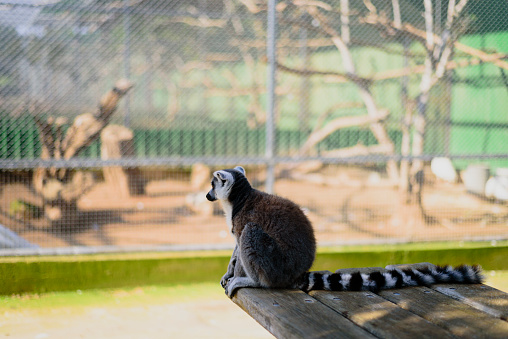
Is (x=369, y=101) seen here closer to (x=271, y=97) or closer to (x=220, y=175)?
(x=271, y=97)

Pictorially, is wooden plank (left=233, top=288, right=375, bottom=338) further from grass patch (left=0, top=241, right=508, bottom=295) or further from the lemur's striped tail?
grass patch (left=0, top=241, right=508, bottom=295)

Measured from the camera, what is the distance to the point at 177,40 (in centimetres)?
585

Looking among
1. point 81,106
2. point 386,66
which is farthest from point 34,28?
point 386,66

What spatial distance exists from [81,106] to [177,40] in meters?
1.29

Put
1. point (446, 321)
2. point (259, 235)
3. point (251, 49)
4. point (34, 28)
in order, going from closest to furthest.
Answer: point (446, 321) → point (259, 235) → point (34, 28) → point (251, 49)

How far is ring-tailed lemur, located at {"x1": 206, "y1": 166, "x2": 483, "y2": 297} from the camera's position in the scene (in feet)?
7.50

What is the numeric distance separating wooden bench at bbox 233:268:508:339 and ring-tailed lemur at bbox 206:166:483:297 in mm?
50

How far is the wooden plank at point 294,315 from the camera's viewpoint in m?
1.72

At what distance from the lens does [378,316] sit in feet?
6.12

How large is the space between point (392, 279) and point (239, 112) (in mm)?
4859

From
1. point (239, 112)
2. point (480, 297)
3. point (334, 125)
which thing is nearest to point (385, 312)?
point (480, 297)

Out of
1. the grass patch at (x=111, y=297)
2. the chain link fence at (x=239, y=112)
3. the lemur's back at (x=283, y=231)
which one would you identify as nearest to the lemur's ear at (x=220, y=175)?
the lemur's back at (x=283, y=231)

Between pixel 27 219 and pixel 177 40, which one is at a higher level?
→ pixel 177 40

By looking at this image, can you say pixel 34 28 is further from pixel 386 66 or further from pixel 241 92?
pixel 386 66
